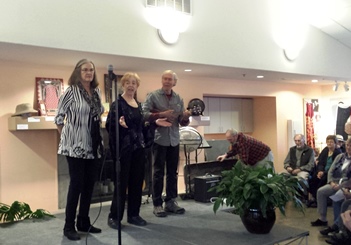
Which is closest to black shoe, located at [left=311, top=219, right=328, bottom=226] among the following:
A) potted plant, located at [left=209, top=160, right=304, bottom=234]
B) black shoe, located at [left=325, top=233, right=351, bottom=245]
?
black shoe, located at [left=325, top=233, right=351, bottom=245]

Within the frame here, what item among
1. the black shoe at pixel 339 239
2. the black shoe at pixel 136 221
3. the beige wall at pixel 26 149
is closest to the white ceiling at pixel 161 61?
the beige wall at pixel 26 149

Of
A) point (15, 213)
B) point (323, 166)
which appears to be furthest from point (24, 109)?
point (323, 166)

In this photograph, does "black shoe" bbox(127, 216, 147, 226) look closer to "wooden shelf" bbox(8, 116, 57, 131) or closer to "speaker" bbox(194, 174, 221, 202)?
"speaker" bbox(194, 174, 221, 202)

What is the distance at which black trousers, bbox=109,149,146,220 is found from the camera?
120 inches

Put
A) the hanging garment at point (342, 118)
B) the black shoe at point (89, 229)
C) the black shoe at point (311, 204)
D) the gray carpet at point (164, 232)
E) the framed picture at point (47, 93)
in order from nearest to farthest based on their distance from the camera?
the gray carpet at point (164, 232) → the black shoe at point (89, 229) → the framed picture at point (47, 93) → the black shoe at point (311, 204) → the hanging garment at point (342, 118)

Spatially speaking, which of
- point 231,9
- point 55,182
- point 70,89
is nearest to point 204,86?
point 231,9

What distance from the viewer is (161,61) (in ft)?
15.0

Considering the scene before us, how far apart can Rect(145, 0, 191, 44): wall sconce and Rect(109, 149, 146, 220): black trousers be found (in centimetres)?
183

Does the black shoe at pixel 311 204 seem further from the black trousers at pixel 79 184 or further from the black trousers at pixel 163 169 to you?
the black trousers at pixel 79 184

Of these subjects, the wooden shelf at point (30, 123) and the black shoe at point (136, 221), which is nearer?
the black shoe at point (136, 221)

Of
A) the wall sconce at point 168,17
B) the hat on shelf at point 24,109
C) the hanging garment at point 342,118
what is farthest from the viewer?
the hanging garment at point 342,118

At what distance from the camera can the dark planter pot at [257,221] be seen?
2975mm

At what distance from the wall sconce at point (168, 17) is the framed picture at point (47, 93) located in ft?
4.79

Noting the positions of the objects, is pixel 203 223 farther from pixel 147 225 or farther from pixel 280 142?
pixel 280 142
